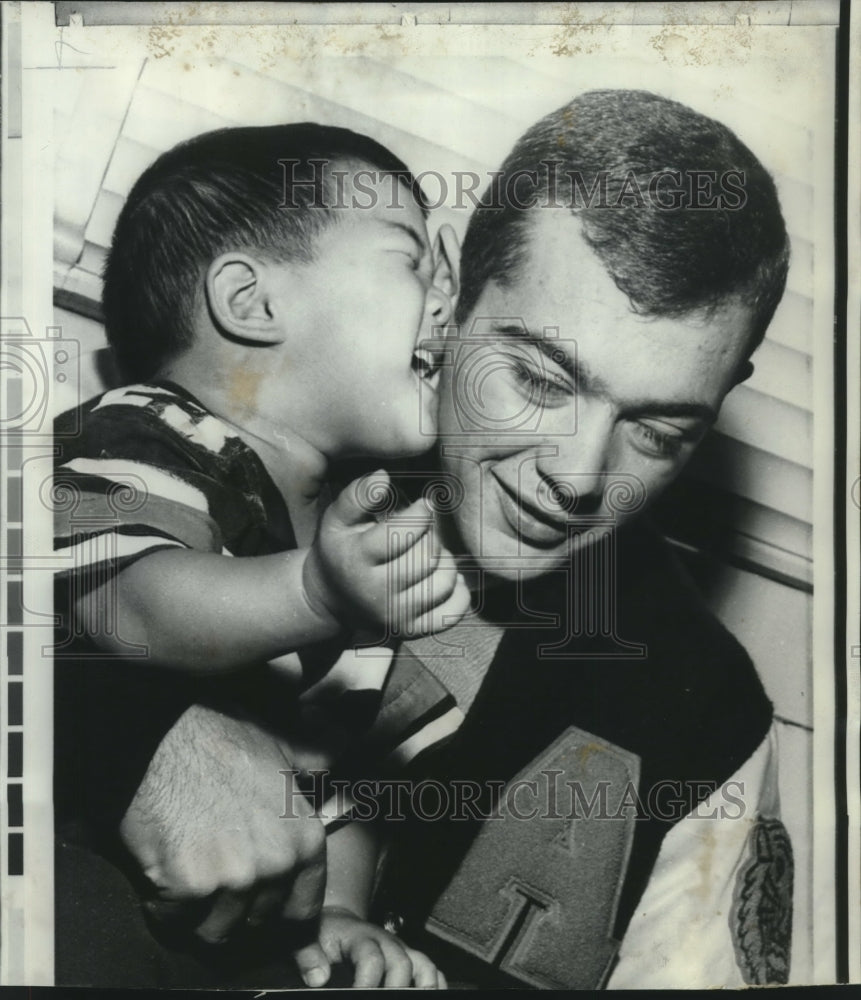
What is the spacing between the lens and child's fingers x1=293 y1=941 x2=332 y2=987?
1.61 metres

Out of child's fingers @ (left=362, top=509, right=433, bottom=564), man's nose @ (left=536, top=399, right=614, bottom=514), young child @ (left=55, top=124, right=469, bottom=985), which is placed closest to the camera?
child's fingers @ (left=362, top=509, right=433, bottom=564)

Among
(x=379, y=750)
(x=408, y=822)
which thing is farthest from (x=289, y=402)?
(x=408, y=822)

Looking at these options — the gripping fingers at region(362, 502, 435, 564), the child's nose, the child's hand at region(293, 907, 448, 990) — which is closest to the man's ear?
the child's nose

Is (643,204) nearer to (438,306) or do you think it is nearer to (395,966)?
(438,306)

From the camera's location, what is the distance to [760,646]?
170 centimetres

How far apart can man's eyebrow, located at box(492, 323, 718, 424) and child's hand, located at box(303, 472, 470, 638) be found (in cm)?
27

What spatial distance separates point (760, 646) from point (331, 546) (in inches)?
25.6

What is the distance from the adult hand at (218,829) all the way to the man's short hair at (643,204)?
641 mm

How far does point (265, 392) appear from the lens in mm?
1591

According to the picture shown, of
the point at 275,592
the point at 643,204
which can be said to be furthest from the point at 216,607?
the point at 643,204

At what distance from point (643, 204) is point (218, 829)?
976mm

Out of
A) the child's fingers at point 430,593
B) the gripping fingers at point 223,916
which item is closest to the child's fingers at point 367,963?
the gripping fingers at point 223,916

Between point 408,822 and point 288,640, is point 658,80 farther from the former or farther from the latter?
point 408,822

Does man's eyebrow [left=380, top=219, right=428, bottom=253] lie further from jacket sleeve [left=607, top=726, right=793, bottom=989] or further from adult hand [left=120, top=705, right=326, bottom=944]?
jacket sleeve [left=607, top=726, right=793, bottom=989]
